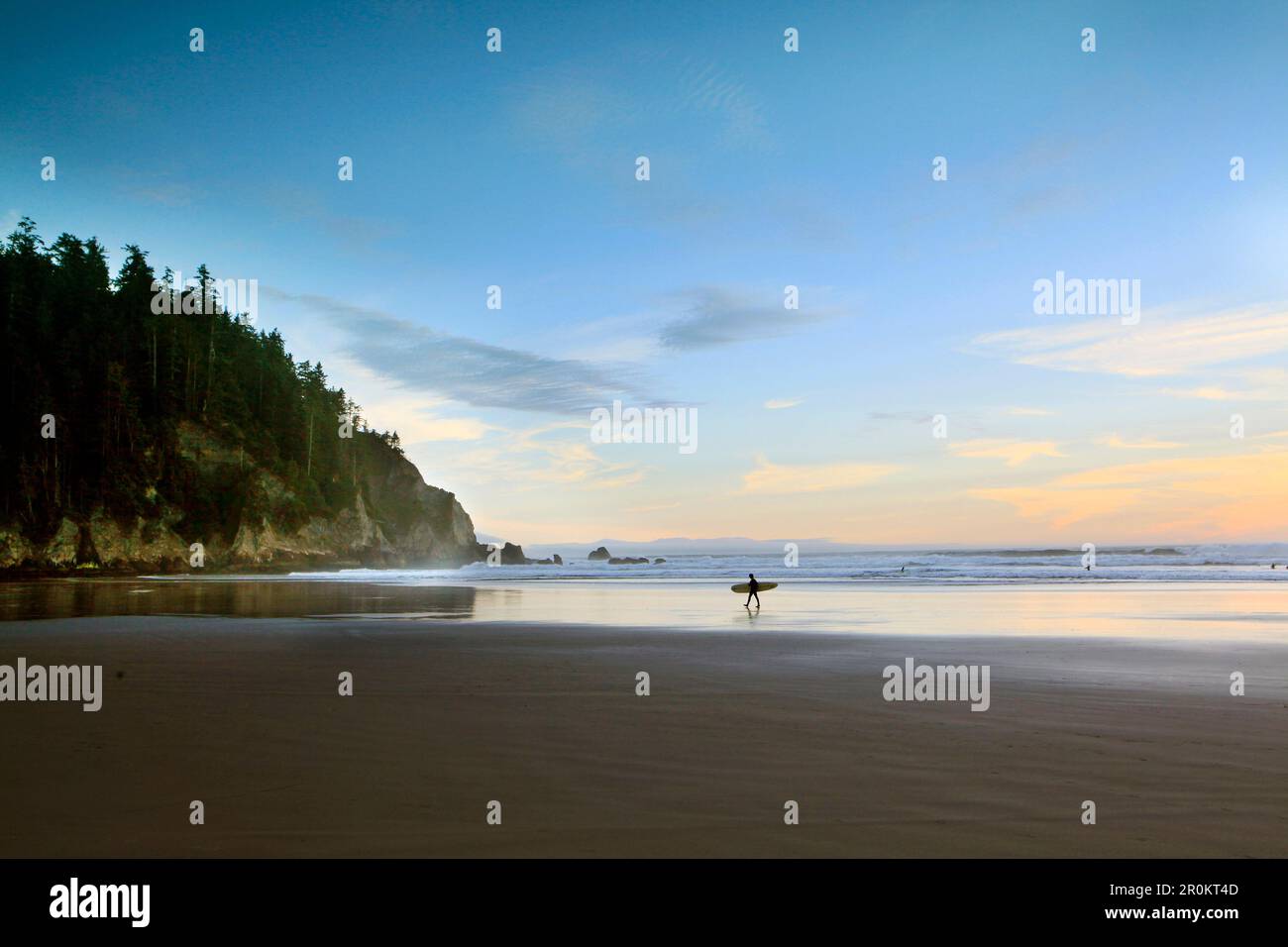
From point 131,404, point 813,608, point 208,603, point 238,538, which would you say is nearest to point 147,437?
point 131,404

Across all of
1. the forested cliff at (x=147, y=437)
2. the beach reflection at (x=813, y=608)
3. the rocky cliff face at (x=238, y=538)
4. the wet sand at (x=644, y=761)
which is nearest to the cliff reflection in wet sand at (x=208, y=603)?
the beach reflection at (x=813, y=608)

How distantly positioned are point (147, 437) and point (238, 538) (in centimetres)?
1150

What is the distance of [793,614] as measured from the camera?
25.5m

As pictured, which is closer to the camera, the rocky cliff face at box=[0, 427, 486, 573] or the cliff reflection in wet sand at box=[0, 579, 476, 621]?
the cliff reflection in wet sand at box=[0, 579, 476, 621]

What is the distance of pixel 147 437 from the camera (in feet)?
214

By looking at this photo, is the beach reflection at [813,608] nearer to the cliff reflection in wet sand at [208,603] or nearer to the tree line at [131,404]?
the cliff reflection in wet sand at [208,603]

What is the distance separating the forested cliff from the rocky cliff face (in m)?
0.14

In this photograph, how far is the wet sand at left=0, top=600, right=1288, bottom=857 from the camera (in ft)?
16.7

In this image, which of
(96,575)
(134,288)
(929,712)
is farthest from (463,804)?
(134,288)

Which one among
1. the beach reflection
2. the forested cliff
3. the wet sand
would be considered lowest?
the beach reflection

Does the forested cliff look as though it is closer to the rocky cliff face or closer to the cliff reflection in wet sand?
the rocky cliff face

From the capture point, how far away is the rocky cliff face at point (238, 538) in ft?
182

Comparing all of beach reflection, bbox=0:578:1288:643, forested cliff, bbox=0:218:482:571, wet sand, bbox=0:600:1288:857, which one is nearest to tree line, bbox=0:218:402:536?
forested cliff, bbox=0:218:482:571
